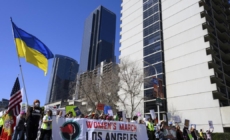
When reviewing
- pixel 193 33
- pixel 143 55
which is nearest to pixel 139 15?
pixel 143 55

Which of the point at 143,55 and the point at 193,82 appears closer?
the point at 193,82

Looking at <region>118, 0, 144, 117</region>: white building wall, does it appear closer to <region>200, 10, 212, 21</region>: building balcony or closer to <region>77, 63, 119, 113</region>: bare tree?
<region>77, 63, 119, 113</region>: bare tree

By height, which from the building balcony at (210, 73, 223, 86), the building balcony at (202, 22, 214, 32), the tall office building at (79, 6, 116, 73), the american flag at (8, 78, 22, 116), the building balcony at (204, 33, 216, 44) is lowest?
the american flag at (8, 78, 22, 116)

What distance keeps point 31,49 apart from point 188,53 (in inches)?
1410

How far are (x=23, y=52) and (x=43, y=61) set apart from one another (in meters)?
1.01

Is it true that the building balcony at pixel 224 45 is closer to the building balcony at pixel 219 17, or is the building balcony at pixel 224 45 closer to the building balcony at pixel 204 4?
the building balcony at pixel 219 17

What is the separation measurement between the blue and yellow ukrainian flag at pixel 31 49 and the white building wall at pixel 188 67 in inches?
1180

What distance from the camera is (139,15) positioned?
56062 millimetres

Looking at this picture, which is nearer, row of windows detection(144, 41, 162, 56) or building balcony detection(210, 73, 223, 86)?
building balcony detection(210, 73, 223, 86)

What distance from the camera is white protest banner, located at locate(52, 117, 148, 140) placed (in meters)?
8.50

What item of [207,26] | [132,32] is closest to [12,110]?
[207,26]

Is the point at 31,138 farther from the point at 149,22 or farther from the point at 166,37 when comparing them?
the point at 149,22

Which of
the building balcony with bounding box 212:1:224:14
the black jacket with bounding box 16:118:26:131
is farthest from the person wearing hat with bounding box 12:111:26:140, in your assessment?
the building balcony with bounding box 212:1:224:14

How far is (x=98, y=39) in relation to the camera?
570 feet
